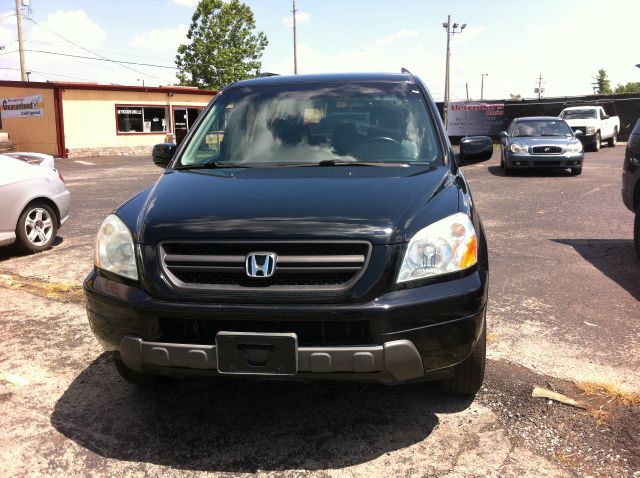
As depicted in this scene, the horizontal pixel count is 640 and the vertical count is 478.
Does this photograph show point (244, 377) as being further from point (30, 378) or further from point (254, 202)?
point (30, 378)

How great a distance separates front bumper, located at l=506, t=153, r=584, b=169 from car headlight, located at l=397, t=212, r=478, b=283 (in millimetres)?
12865

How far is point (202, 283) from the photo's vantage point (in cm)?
263

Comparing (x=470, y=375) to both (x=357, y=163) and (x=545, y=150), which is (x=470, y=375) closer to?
(x=357, y=163)

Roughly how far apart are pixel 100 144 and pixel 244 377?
29581mm

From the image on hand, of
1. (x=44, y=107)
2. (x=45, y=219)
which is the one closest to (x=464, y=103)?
(x=44, y=107)

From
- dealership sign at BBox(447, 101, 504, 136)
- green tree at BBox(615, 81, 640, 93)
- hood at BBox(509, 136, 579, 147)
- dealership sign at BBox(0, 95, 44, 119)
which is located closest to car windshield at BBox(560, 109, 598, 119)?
dealership sign at BBox(447, 101, 504, 136)

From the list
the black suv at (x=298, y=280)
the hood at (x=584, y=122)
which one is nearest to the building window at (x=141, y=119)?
the hood at (x=584, y=122)

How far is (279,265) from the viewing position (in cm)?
254

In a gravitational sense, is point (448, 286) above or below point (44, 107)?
below

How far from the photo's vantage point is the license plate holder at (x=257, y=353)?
2.46 meters

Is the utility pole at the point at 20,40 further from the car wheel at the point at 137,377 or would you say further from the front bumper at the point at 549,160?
the car wheel at the point at 137,377

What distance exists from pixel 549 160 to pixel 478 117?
16.5 metres

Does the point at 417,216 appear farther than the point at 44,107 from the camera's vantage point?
No

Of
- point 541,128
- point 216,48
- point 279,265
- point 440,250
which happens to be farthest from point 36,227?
point 216,48
